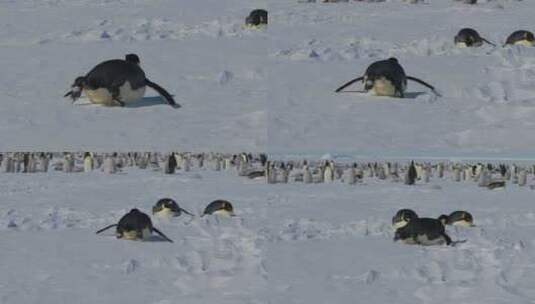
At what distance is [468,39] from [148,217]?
171 inches

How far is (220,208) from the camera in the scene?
33.9 ft

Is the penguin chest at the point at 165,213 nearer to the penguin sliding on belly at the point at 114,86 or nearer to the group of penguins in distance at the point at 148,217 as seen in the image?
the group of penguins in distance at the point at 148,217

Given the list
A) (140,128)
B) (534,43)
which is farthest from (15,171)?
(534,43)

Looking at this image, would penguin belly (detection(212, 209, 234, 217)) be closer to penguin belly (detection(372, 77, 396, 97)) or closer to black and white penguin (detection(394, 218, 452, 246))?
black and white penguin (detection(394, 218, 452, 246))

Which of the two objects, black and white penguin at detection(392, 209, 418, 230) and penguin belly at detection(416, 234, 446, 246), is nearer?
penguin belly at detection(416, 234, 446, 246)

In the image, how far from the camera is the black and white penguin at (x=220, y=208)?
9.97 m

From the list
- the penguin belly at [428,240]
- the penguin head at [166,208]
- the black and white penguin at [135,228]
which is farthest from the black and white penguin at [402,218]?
the black and white penguin at [135,228]

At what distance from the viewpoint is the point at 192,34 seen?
43.5 feet

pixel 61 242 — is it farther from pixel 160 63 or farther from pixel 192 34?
pixel 192 34

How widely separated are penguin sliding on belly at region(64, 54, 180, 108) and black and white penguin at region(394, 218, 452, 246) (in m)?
2.45

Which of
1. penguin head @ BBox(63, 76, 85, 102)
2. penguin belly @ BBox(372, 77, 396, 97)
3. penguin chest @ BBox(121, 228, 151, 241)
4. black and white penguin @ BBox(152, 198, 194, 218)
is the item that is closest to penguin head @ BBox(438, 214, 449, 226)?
penguin belly @ BBox(372, 77, 396, 97)

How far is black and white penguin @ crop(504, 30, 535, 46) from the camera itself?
38.5 feet

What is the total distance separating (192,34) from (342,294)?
21.8ft

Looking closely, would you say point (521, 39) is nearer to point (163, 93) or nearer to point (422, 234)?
point (422, 234)
